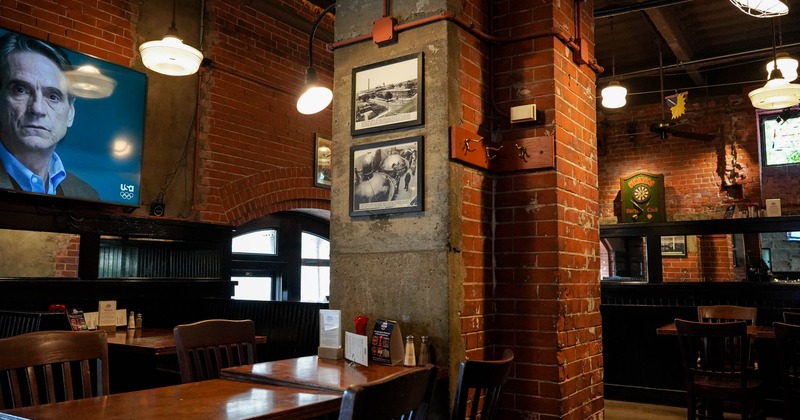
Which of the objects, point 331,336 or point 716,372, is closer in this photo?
point 331,336

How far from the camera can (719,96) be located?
9.91 metres

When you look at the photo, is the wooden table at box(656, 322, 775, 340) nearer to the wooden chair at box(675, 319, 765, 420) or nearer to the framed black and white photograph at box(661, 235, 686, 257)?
the wooden chair at box(675, 319, 765, 420)

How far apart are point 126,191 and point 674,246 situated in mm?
8357

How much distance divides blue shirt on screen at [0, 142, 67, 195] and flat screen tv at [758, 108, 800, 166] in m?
9.44

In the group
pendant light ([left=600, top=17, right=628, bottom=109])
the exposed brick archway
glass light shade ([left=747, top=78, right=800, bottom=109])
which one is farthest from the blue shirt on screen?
glass light shade ([left=747, top=78, right=800, bottom=109])

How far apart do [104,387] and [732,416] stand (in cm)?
532

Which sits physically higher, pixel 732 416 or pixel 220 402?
A: pixel 220 402

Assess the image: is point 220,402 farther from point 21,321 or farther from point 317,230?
point 317,230

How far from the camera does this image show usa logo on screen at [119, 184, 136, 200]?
16.4 ft

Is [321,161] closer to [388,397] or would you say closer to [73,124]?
[73,124]

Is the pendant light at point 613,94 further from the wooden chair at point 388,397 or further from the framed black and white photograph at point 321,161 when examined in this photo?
the wooden chair at point 388,397

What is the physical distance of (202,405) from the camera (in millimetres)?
1879

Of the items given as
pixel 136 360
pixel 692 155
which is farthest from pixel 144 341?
pixel 692 155

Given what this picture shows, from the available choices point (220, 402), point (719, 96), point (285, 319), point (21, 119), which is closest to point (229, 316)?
point (285, 319)
